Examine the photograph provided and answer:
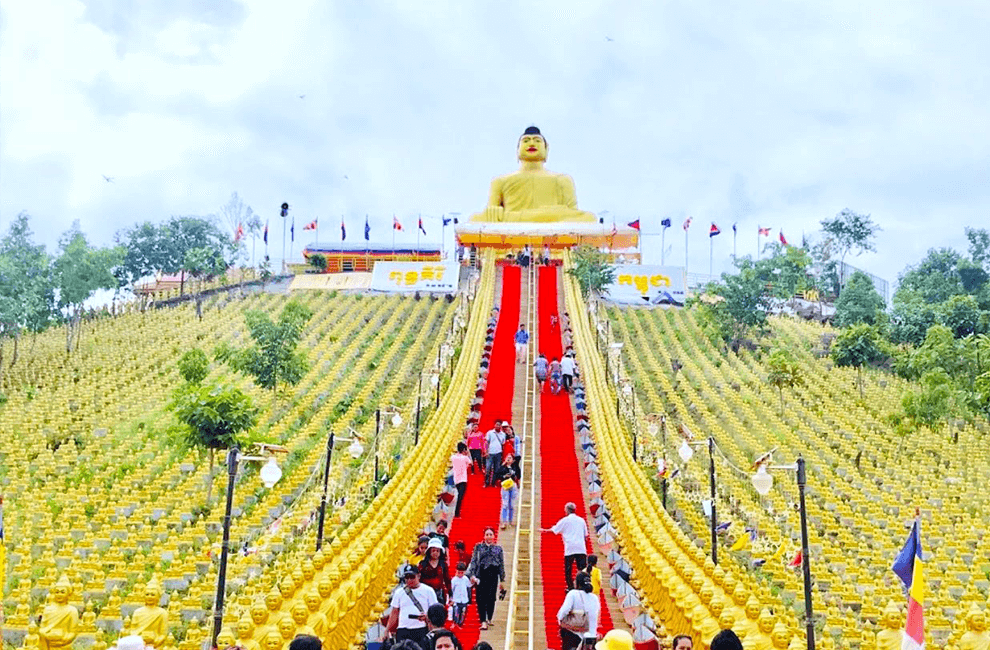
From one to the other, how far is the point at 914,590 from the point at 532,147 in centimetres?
5172

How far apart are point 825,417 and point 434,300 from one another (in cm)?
1913

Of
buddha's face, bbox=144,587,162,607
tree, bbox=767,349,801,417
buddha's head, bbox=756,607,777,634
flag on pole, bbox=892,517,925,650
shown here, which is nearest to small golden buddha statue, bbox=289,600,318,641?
buddha's face, bbox=144,587,162,607

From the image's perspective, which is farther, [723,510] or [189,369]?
[189,369]

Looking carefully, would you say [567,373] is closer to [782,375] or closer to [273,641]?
[782,375]

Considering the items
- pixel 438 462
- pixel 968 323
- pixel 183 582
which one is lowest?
pixel 183 582

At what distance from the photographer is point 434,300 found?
4719 centimetres

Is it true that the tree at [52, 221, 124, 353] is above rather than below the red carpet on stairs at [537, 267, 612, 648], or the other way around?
above

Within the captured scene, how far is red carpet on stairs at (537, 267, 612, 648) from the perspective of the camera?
15.6 m

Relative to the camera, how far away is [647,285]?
1991 inches

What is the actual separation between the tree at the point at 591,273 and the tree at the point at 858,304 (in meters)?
10.2

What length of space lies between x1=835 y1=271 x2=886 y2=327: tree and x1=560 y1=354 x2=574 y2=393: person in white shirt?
78.0 feet

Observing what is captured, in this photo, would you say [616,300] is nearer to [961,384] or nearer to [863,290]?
[863,290]

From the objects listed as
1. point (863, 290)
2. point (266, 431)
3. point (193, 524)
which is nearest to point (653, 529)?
point (193, 524)

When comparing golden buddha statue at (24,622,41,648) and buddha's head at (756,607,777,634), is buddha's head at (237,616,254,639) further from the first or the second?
buddha's head at (756,607,777,634)
